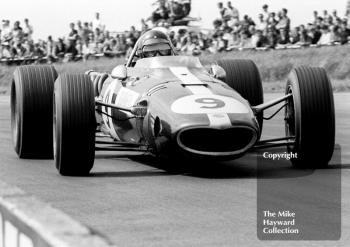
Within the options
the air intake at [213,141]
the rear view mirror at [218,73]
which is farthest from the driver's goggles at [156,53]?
the air intake at [213,141]

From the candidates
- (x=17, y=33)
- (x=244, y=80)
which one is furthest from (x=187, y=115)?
(x=17, y=33)

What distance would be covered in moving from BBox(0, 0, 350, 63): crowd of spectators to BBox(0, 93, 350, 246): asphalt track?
16.9m

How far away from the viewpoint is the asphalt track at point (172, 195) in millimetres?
5383

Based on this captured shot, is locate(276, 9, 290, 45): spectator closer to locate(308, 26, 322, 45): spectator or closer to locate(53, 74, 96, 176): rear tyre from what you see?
locate(308, 26, 322, 45): spectator

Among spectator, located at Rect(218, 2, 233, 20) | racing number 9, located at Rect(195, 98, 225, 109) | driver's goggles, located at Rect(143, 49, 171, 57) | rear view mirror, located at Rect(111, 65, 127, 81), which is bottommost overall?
spectator, located at Rect(218, 2, 233, 20)

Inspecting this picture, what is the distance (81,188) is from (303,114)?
93.8 inches

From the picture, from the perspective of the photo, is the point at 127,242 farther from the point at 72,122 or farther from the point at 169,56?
the point at 169,56

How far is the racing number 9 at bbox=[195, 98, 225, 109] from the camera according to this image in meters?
7.89

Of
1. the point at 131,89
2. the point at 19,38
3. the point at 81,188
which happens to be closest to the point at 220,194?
the point at 81,188

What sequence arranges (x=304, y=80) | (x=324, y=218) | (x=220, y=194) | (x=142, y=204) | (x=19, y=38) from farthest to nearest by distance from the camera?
(x=19, y=38) → (x=304, y=80) → (x=220, y=194) → (x=142, y=204) → (x=324, y=218)

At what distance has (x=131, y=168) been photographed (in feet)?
29.4

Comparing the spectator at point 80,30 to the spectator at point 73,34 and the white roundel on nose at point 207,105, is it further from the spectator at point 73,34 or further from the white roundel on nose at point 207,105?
the white roundel on nose at point 207,105

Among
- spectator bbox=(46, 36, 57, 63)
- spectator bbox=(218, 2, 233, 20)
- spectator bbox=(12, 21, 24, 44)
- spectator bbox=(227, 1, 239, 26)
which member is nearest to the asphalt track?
spectator bbox=(227, 1, 239, 26)

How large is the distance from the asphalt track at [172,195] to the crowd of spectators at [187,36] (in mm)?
16904
